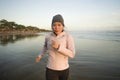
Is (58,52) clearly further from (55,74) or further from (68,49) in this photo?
(55,74)

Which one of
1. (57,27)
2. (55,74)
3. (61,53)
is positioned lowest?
(55,74)

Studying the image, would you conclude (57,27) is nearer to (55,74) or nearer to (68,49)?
(68,49)

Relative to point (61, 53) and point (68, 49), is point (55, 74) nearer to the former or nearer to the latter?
point (61, 53)

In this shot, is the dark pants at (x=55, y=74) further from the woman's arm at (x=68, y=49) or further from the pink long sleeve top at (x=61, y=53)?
the woman's arm at (x=68, y=49)

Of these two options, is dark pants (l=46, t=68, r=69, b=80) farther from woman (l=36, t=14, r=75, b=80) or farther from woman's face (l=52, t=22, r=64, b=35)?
woman's face (l=52, t=22, r=64, b=35)

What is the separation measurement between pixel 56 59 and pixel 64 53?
23 cm

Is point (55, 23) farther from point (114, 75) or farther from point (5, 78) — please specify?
point (114, 75)

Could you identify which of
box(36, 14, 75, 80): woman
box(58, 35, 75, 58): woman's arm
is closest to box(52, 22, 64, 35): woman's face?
box(36, 14, 75, 80): woman

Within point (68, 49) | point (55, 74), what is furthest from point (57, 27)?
point (55, 74)

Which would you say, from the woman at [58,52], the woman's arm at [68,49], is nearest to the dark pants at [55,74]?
the woman at [58,52]

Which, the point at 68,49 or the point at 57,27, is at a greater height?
the point at 57,27

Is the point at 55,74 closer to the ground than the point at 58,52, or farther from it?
closer to the ground

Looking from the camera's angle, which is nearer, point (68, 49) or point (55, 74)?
point (68, 49)

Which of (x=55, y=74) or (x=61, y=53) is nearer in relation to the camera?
(x=61, y=53)
